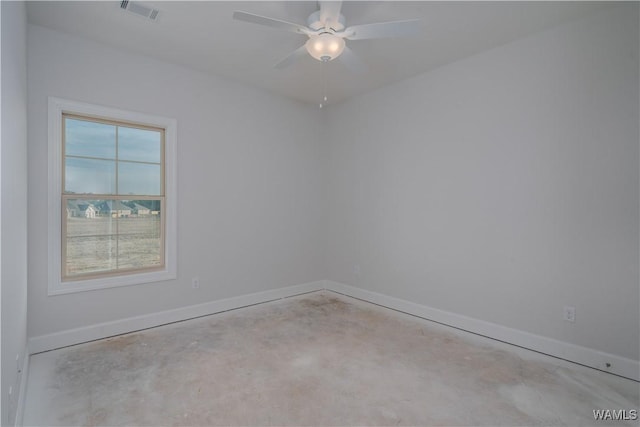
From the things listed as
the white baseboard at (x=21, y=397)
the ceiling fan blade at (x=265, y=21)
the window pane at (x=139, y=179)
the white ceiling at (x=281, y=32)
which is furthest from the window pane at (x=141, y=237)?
the ceiling fan blade at (x=265, y=21)

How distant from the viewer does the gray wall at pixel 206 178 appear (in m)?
2.89

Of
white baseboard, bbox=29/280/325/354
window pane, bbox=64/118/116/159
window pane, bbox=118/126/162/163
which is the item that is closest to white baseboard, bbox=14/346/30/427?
white baseboard, bbox=29/280/325/354

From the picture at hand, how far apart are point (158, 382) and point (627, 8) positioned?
14.8ft

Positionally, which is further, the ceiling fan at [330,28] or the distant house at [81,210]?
the distant house at [81,210]

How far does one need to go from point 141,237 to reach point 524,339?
397 centimetres

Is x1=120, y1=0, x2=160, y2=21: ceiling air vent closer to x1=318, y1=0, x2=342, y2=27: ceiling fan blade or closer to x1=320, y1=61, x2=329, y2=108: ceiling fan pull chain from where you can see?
x1=318, y1=0, x2=342, y2=27: ceiling fan blade

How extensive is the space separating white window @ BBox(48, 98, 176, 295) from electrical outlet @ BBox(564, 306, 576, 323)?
→ 386 cm

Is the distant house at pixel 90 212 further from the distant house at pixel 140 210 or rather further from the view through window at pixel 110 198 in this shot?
the distant house at pixel 140 210

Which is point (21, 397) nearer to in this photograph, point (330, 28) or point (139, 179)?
point (139, 179)

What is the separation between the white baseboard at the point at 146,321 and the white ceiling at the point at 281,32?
2735 mm

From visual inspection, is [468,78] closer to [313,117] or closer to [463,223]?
[463,223]

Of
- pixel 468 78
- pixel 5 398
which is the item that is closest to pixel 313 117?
pixel 468 78

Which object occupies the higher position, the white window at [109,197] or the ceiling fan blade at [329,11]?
the ceiling fan blade at [329,11]

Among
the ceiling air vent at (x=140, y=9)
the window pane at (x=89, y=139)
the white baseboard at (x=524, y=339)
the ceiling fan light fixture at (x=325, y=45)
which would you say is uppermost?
the ceiling air vent at (x=140, y=9)
